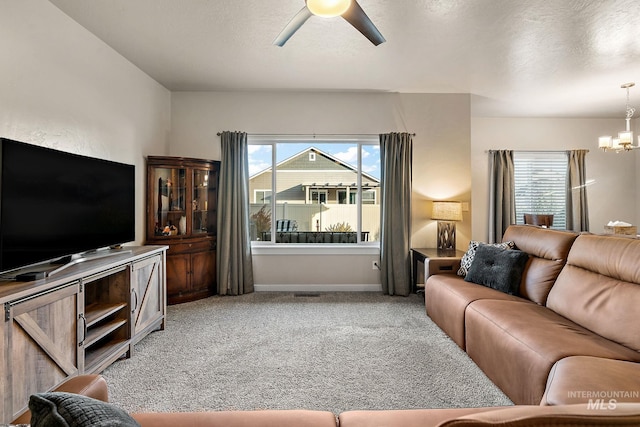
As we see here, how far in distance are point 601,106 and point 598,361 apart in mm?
5058

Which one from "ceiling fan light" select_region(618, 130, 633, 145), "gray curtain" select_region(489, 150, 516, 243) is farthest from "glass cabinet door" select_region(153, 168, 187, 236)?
"ceiling fan light" select_region(618, 130, 633, 145)

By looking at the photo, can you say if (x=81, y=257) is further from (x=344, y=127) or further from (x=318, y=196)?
(x=344, y=127)

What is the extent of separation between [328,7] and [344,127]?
8.19ft

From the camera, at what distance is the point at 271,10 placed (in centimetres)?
250

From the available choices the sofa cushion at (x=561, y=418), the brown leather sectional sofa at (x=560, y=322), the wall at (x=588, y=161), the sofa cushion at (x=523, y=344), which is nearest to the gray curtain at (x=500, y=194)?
the wall at (x=588, y=161)

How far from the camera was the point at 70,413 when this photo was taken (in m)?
0.60

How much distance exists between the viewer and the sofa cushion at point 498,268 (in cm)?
268

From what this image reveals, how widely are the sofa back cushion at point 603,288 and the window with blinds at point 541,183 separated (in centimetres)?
360

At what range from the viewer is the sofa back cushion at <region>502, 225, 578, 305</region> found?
8.14ft

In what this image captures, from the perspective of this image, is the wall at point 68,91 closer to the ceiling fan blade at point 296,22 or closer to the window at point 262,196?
the window at point 262,196

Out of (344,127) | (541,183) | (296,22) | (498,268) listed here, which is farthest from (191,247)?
(541,183)

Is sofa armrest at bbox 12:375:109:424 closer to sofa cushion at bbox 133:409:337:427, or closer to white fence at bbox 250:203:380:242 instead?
sofa cushion at bbox 133:409:337:427

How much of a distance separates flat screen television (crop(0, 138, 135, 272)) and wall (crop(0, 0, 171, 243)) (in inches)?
14.7

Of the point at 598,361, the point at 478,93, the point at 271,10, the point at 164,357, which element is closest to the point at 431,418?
the point at 598,361
